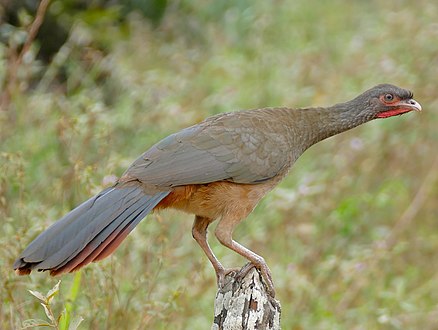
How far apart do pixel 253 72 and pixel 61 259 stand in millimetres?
4382

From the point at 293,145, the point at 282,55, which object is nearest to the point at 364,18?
the point at 282,55

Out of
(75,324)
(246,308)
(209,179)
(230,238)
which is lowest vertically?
(75,324)

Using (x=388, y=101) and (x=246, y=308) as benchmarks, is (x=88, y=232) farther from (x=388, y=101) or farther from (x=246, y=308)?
(x=388, y=101)

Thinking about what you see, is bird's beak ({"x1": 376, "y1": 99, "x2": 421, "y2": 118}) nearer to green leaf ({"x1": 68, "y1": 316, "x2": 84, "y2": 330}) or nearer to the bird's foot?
the bird's foot

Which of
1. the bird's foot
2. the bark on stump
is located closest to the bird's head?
the bird's foot

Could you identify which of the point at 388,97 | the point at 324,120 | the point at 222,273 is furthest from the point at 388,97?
the point at 222,273

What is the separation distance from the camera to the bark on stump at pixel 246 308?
3.49m

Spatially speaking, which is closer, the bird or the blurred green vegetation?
the bird

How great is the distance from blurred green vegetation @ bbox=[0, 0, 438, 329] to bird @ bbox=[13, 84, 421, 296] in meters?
0.39

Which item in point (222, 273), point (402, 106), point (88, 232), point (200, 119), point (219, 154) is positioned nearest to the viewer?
point (88, 232)

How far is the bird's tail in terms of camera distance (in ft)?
11.6

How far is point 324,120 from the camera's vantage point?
4.63m

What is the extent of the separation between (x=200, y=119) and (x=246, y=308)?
3195mm

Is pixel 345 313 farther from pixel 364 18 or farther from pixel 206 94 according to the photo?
pixel 364 18
